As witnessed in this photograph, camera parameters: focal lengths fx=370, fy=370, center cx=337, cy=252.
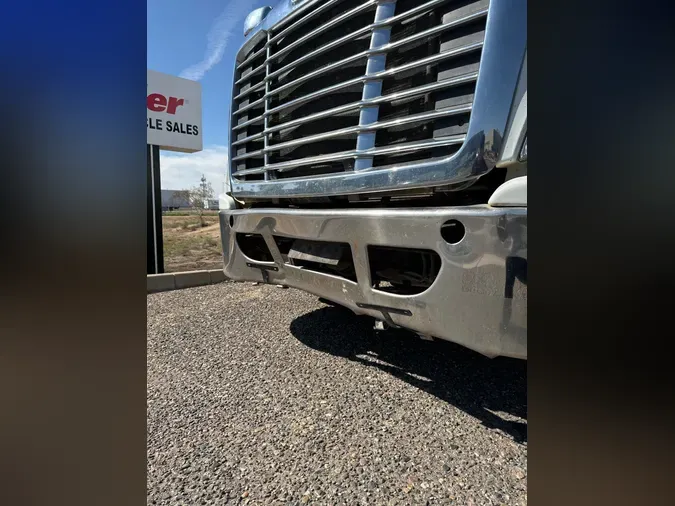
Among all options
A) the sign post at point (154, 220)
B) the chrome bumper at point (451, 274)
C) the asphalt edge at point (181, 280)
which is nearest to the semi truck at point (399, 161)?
the chrome bumper at point (451, 274)

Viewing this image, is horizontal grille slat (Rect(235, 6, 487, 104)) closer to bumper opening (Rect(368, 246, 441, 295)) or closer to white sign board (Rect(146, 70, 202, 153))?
bumper opening (Rect(368, 246, 441, 295))

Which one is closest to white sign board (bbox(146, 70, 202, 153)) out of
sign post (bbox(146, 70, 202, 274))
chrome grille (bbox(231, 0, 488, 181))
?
sign post (bbox(146, 70, 202, 274))

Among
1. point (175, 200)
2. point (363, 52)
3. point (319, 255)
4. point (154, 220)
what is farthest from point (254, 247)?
point (175, 200)

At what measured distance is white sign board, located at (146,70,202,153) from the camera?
713 centimetres

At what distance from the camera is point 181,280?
6062mm

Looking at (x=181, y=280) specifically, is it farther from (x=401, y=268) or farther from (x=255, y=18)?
(x=401, y=268)

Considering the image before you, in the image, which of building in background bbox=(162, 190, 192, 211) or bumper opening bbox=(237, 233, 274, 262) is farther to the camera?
building in background bbox=(162, 190, 192, 211)

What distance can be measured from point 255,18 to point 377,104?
1.79 metres

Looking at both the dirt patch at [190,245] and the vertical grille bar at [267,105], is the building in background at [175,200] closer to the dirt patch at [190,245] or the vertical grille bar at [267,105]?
the dirt patch at [190,245]

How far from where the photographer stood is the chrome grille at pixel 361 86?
5.52 feet

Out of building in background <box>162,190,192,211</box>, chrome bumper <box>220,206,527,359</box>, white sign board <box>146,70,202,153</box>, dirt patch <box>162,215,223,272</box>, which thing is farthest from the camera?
building in background <box>162,190,192,211</box>

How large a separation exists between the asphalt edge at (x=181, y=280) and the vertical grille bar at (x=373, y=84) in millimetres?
4830
